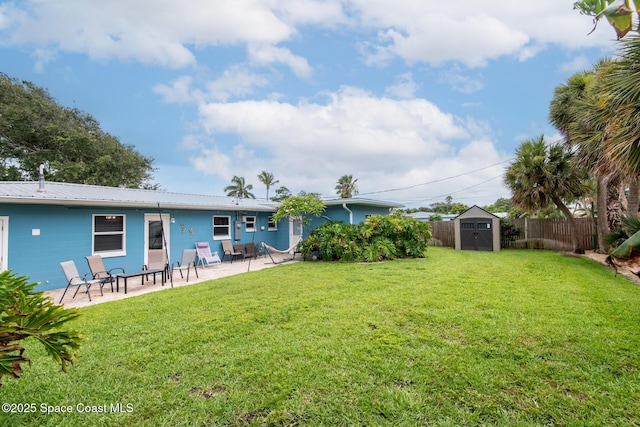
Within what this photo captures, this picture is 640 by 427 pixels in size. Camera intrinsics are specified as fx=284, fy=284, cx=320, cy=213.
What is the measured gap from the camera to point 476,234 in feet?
47.2

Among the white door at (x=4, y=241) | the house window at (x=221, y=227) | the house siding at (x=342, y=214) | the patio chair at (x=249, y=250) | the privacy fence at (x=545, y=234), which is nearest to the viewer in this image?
the white door at (x=4, y=241)

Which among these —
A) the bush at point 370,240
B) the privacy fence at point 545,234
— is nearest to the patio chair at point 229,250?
the bush at point 370,240

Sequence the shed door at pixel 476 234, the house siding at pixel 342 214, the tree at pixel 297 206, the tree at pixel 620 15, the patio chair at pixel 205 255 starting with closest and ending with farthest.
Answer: the tree at pixel 620 15
the patio chair at pixel 205 255
the tree at pixel 297 206
the house siding at pixel 342 214
the shed door at pixel 476 234

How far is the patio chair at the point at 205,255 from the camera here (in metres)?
10.7

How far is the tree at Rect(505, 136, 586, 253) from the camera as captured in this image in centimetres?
1166

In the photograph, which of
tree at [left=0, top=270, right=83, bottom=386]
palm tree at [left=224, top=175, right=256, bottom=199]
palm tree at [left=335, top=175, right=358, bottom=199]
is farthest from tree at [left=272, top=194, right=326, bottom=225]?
palm tree at [left=224, top=175, right=256, bottom=199]

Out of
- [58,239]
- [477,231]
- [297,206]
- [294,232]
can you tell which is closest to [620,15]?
[297,206]

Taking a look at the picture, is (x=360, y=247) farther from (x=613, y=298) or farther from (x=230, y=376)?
(x=230, y=376)

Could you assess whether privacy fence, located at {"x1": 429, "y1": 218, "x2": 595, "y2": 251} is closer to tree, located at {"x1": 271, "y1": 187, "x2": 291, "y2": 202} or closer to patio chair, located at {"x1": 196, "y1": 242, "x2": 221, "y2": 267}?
patio chair, located at {"x1": 196, "y1": 242, "x2": 221, "y2": 267}

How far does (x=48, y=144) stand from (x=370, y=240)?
2008 centimetres

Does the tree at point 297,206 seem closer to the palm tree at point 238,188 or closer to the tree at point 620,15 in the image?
the tree at point 620,15

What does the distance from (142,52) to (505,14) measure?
12.6m

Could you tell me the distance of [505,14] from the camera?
257 inches

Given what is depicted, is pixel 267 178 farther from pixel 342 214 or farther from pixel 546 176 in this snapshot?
pixel 546 176
